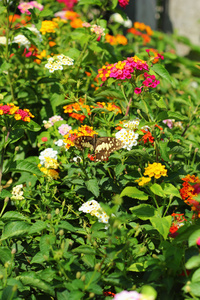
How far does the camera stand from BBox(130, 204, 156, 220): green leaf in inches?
75.2

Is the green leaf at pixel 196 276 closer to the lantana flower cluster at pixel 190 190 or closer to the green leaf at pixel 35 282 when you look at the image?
the lantana flower cluster at pixel 190 190

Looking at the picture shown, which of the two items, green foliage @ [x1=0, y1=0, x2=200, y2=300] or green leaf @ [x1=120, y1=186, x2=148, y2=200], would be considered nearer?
green foliage @ [x1=0, y1=0, x2=200, y2=300]

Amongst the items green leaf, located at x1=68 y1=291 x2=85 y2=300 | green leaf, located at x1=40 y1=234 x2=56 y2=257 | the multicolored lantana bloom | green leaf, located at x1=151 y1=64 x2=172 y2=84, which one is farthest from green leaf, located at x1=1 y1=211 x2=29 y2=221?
green leaf, located at x1=151 y1=64 x2=172 y2=84

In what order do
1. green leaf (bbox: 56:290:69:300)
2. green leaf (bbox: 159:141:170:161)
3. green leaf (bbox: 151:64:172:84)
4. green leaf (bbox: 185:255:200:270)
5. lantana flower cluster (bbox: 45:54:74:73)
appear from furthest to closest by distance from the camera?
lantana flower cluster (bbox: 45:54:74:73) → green leaf (bbox: 151:64:172:84) → green leaf (bbox: 159:141:170:161) → green leaf (bbox: 56:290:69:300) → green leaf (bbox: 185:255:200:270)

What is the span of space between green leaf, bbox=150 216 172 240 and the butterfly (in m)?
0.46

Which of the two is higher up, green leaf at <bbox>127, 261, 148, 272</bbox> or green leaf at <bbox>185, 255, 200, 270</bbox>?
green leaf at <bbox>185, 255, 200, 270</bbox>

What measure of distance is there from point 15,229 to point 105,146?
700 millimetres

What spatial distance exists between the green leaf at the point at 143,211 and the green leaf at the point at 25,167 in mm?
698

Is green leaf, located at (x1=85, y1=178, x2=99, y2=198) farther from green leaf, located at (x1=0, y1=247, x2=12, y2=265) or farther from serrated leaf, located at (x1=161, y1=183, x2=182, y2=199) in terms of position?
green leaf, located at (x1=0, y1=247, x2=12, y2=265)

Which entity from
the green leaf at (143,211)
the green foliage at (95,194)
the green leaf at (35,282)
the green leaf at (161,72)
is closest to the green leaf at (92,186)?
the green foliage at (95,194)

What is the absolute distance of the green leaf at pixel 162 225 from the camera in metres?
1.81

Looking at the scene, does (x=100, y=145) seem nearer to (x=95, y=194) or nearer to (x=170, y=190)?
(x=95, y=194)

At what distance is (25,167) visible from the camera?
2291mm

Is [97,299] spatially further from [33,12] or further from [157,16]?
[157,16]
